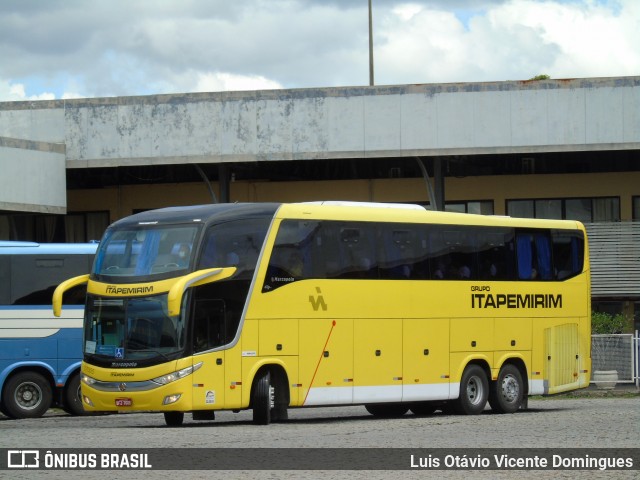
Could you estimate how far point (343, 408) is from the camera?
98.9 feet

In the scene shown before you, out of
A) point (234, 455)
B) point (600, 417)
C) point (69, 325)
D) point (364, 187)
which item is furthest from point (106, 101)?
point (234, 455)

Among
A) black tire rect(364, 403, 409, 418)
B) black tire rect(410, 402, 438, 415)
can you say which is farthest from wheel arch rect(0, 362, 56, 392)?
black tire rect(410, 402, 438, 415)

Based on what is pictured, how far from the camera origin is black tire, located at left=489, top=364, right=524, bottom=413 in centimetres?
2566

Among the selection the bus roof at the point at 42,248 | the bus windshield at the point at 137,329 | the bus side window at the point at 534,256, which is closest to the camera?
the bus windshield at the point at 137,329

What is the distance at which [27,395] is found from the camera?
2659 centimetres

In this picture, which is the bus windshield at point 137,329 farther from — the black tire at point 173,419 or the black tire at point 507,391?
the black tire at point 507,391

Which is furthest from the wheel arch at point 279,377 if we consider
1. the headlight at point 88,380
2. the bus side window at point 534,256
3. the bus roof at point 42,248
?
the bus roof at point 42,248

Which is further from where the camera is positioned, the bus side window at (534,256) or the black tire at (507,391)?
the bus side window at (534,256)

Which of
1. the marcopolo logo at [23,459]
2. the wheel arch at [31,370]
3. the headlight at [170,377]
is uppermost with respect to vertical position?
the headlight at [170,377]

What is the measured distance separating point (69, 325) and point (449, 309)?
7978 mm

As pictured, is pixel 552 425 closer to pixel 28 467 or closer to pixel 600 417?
pixel 600 417

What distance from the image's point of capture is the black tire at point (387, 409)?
1015 inches

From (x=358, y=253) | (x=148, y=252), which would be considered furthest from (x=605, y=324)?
(x=148, y=252)

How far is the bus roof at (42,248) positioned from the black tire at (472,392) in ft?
26.9
